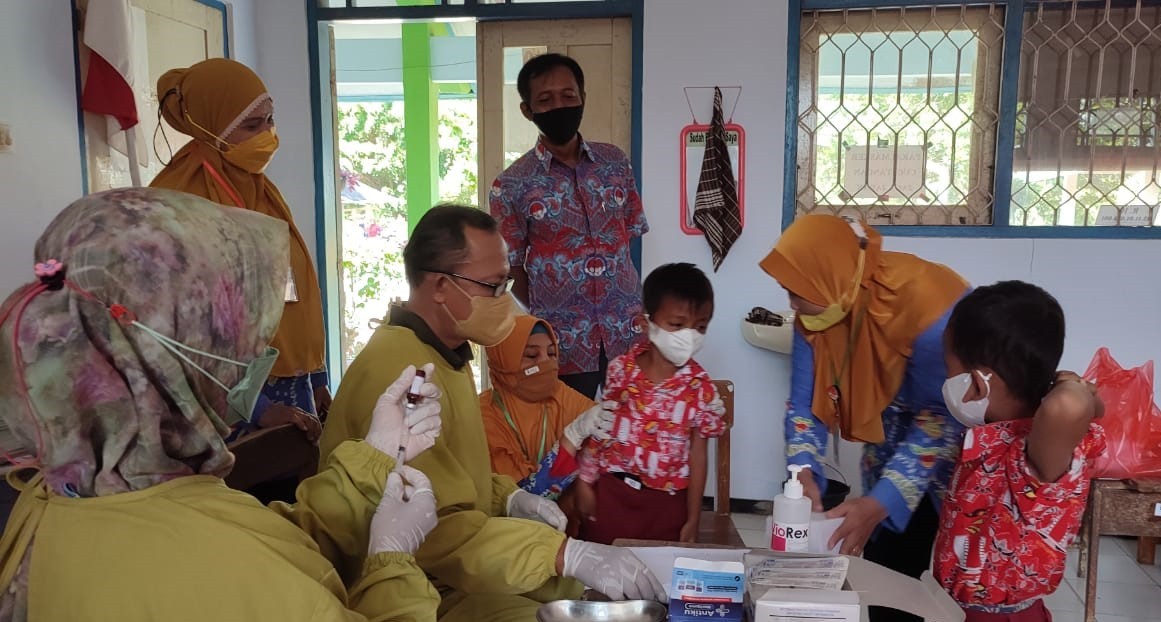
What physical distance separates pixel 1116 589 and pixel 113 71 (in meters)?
3.92

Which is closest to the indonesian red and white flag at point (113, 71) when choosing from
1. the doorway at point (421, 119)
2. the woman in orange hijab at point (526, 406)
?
the doorway at point (421, 119)

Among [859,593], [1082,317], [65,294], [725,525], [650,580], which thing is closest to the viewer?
[65,294]

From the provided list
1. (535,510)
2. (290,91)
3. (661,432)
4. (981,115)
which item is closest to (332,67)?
(290,91)

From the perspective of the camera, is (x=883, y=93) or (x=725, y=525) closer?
(x=725, y=525)

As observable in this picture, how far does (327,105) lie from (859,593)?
3.29m

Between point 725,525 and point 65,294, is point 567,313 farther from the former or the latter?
point 65,294

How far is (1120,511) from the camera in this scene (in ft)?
7.43

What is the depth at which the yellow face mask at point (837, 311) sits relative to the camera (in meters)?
1.61

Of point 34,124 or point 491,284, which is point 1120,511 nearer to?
point 491,284

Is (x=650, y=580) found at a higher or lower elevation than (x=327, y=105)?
lower

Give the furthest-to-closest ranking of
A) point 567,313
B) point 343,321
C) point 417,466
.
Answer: point 343,321 → point 567,313 → point 417,466

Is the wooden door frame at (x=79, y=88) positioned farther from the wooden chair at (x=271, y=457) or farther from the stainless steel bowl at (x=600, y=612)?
the stainless steel bowl at (x=600, y=612)

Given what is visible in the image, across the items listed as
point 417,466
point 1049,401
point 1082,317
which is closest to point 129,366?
point 417,466

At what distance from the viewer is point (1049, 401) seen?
4.19 ft
